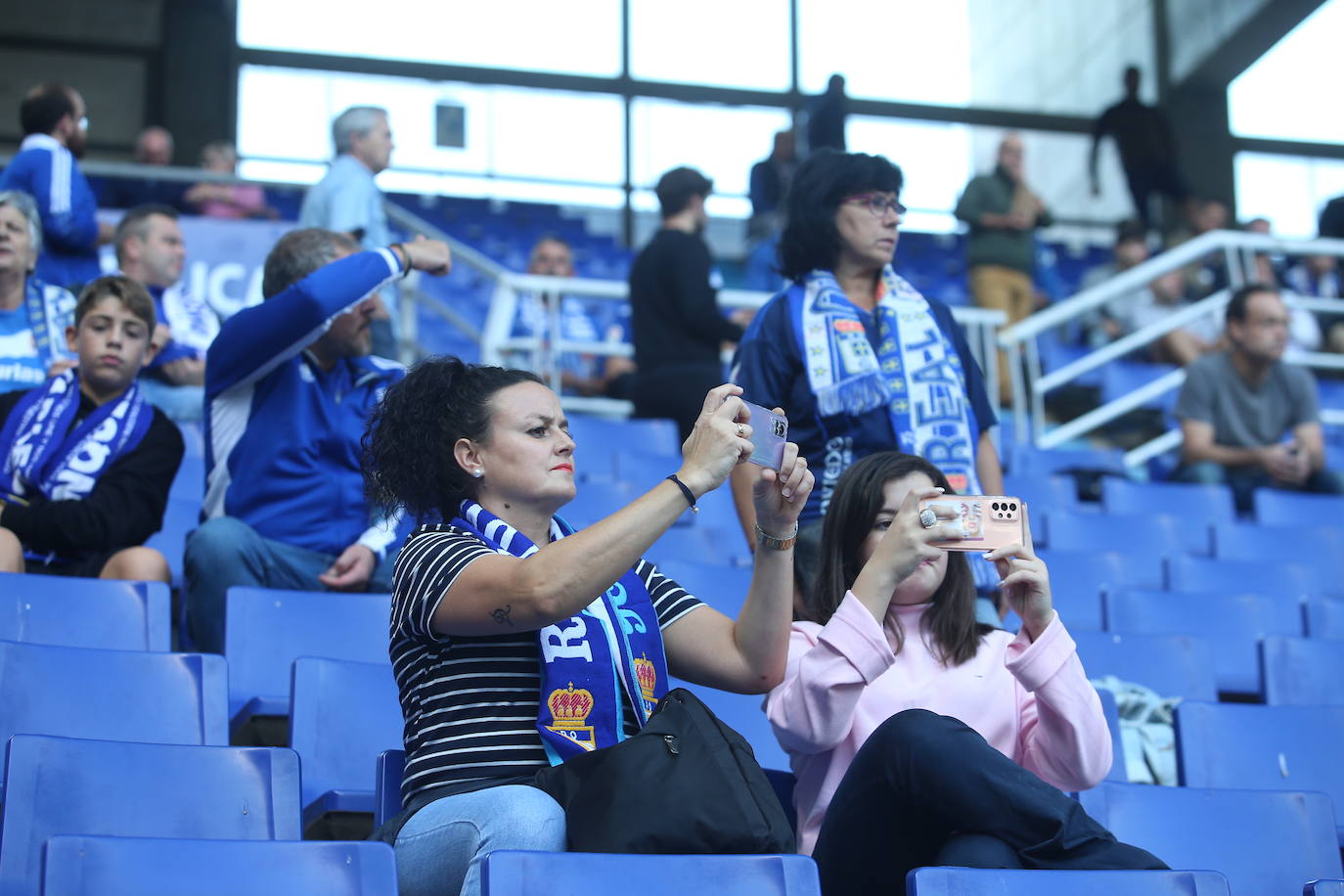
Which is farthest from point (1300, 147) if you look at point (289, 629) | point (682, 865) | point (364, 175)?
point (682, 865)

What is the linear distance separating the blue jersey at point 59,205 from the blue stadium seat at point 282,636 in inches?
77.5

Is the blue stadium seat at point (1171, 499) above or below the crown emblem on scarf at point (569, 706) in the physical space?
above

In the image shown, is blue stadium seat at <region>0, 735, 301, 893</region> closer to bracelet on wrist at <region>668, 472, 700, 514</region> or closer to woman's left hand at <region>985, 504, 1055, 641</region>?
bracelet on wrist at <region>668, 472, 700, 514</region>

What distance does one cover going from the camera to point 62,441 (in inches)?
121

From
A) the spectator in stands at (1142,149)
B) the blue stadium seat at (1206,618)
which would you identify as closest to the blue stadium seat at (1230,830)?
the blue stadium seat at (1206,618)

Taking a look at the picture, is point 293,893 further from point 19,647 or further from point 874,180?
point 874,180

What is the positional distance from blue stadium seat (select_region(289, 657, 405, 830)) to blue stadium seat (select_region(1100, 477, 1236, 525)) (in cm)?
286

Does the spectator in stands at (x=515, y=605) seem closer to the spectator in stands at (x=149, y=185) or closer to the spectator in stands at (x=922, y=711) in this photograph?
the spectator in stands at (x=922, y=711)

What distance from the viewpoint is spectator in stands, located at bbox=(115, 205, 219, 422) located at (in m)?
4.34

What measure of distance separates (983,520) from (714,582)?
3.98 ft

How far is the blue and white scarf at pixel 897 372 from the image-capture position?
2.81 meters

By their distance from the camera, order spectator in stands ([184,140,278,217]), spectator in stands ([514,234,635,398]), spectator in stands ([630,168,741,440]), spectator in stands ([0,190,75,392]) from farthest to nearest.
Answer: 1. spectator in stands ([184,140,278,217])
2. spectator in stands ([514,234,635,398])
3. spectator in stands ([630,168,741,440])
4. spectator in stands ([0,190,75,392])

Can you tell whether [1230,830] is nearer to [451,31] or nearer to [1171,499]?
[1171,499]

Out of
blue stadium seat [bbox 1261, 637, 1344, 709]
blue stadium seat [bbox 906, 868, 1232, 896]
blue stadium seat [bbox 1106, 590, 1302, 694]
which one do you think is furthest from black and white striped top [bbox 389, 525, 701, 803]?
blue stadium seat [bbox 1106, 590, 1302, 694]
